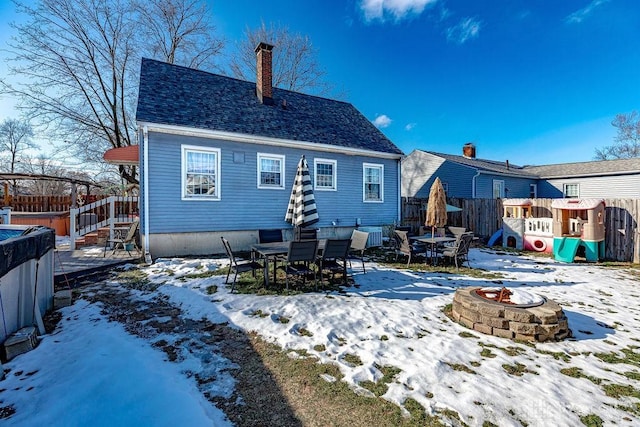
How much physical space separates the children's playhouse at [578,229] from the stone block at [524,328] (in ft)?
24.1

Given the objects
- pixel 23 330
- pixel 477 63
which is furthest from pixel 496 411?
pixel 477 63

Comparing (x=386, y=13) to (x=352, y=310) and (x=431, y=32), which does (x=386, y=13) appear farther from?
(x=352, y=310)

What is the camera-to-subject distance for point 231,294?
213 inches

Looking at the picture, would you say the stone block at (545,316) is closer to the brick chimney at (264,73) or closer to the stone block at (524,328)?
the stone block at (524,328)

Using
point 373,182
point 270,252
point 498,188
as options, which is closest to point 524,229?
point 373,182

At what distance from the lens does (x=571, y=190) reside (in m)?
20.3

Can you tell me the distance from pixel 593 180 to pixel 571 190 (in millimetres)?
1375

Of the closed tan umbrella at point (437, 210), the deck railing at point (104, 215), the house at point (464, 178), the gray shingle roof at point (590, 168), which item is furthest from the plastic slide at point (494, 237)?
the deck railing at point (104, 215)

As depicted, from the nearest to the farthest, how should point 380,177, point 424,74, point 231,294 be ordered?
point 231,294 < point 380,177 < point 424,74

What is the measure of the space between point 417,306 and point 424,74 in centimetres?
1589

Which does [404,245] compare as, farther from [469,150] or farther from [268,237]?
[469,150]

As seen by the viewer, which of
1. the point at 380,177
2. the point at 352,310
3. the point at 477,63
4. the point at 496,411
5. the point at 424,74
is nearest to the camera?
the point at 496,411

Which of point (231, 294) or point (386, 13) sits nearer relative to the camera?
point (231, 294)

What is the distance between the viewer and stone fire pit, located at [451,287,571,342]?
374 centimetres
